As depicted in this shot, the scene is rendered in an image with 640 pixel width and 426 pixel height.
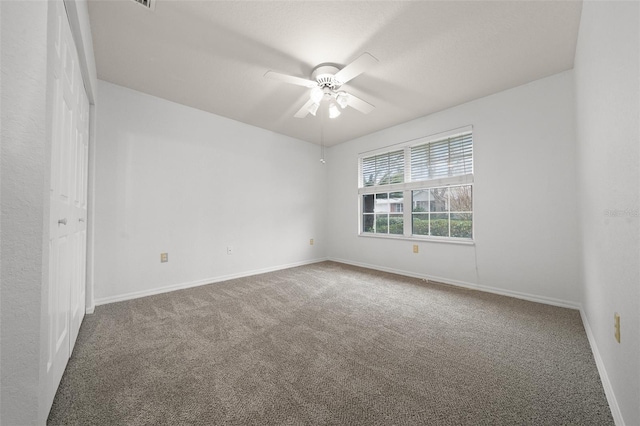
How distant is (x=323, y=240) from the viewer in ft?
17.0

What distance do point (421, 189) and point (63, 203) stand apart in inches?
155

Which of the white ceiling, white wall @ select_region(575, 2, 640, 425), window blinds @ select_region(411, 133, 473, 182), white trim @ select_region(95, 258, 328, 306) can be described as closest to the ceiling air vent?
the white ceiling

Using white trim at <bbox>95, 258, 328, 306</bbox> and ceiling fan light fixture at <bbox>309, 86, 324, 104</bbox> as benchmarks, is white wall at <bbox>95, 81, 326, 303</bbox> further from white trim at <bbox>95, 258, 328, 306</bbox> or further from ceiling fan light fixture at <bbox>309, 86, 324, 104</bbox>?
ceiling fan light fixture at <bbox>309, 86, 324, 104</bbox>

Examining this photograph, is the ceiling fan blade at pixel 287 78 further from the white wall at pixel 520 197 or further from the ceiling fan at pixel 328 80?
the white wall at pixel 520 197

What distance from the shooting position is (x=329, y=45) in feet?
6.97

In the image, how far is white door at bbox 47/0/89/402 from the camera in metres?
1.19

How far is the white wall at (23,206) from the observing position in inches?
28.9

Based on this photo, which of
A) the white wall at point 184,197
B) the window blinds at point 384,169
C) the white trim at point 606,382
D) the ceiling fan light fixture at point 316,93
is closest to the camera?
the white trim at point 606,382

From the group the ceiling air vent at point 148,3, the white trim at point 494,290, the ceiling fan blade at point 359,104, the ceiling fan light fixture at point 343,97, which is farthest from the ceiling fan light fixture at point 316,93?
the white trim at point 494,290

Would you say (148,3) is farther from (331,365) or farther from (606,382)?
(606,382)

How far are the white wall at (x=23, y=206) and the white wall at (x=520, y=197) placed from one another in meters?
3.82

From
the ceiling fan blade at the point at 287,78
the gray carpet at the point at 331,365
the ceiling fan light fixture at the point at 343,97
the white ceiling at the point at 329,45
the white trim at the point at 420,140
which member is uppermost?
the white ceiling at the point at 329,45

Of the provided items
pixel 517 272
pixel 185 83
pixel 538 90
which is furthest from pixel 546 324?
pixel 185 83

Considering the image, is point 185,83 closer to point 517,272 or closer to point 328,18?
point 328,18
